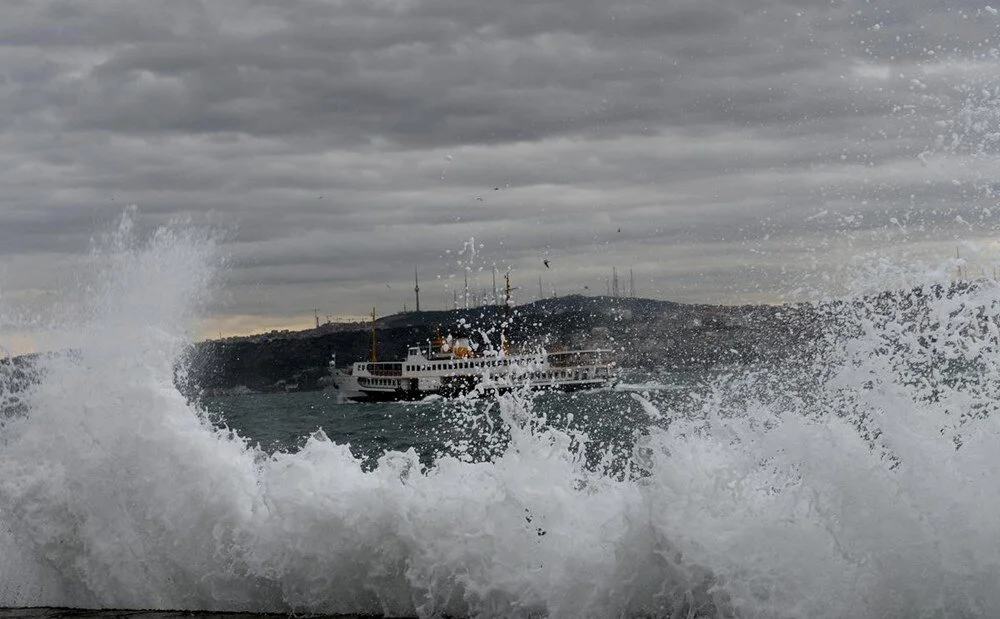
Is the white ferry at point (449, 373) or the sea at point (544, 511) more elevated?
the sea at point (544, 511)

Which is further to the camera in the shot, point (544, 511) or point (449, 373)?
point (449, 373)

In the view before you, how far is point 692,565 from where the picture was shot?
8.41 meters

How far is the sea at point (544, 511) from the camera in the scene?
26.4 feet

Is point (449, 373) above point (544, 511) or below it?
below

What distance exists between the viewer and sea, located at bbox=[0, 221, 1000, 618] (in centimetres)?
805

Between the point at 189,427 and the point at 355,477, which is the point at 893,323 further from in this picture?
the point at 189,427

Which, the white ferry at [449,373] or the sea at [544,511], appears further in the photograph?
the white ferry at [449,373]

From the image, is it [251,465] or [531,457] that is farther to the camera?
[251,465]

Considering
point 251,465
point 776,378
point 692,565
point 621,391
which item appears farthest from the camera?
point 621,391

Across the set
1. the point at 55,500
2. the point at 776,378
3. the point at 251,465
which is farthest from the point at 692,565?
the point at 776,378

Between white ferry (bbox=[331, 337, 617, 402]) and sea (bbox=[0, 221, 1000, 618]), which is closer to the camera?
sea (bbox=[0, 221, 1000, 618])

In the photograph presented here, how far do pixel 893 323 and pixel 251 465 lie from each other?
6299 mm

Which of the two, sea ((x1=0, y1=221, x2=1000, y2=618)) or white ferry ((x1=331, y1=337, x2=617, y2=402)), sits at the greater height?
sea ((x1=0, y1=221, x2=1000, y2=618))

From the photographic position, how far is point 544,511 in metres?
9.36
